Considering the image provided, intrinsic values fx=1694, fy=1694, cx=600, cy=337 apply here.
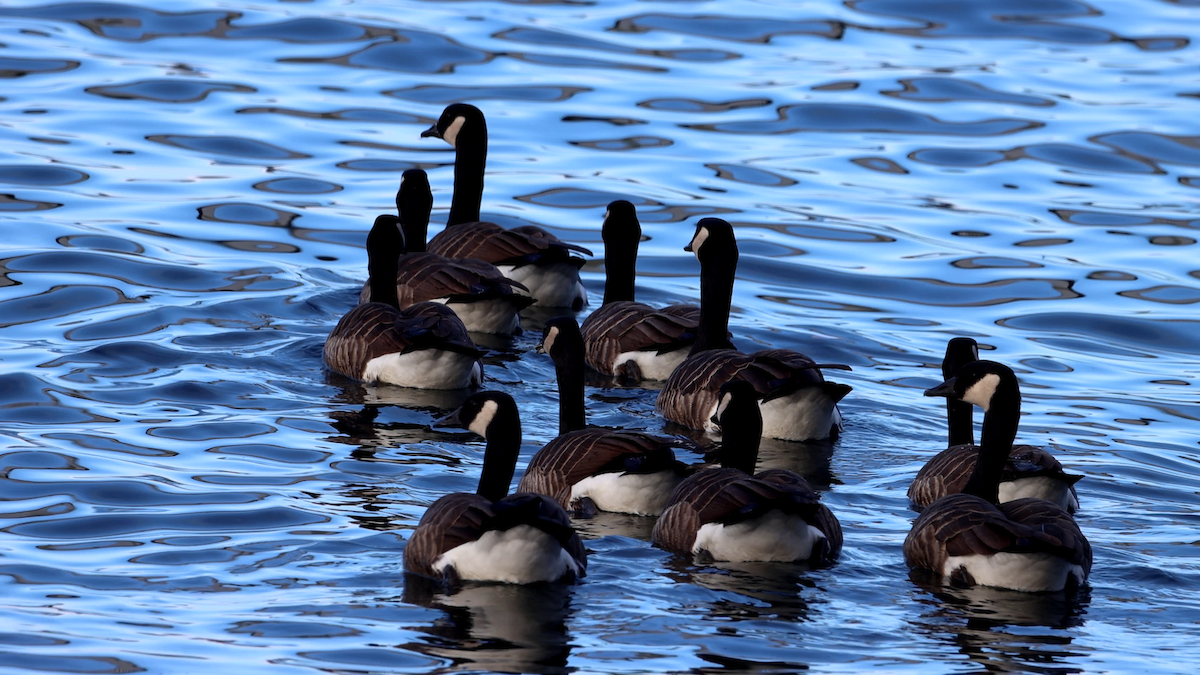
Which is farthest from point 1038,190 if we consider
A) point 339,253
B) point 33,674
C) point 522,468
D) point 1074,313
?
point 33,674

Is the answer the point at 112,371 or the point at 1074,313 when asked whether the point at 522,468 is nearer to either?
the point at 112,371

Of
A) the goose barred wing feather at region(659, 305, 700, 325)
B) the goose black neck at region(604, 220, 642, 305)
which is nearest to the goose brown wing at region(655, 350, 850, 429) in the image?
the goose barred wing feather at region(659, 305, 700, 325)

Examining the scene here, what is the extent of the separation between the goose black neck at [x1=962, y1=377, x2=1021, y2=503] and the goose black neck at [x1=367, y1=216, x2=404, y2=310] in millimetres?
5929

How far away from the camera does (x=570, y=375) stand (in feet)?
39.1

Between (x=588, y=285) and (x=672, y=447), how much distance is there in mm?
7515

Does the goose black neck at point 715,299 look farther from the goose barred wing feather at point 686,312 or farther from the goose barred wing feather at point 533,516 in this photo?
A: the goose barred wing feather at point 533,516

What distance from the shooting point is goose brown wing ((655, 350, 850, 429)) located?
12.6 m

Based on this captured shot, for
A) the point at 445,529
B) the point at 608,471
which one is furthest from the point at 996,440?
the point at 445,529

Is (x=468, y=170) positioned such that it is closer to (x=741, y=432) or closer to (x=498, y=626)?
(x=741, y=432)

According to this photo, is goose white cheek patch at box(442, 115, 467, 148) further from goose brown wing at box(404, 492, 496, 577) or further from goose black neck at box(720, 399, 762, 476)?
goose brown wing at box(404, 492, 496, 577)

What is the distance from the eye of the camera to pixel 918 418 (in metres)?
13.7

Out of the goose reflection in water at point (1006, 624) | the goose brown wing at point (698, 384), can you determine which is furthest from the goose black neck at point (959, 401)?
the goose reflection in water at point (1006, 624)

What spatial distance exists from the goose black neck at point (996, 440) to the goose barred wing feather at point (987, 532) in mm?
613

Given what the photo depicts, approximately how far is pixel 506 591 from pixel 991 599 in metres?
2.71
